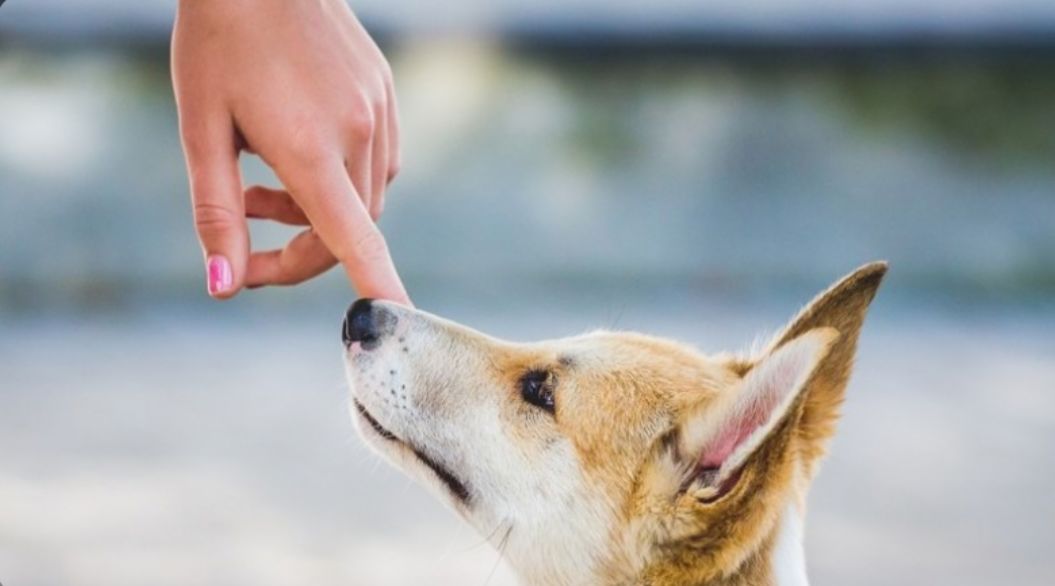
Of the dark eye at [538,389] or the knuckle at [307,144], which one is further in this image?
the dark eye at [538,389]

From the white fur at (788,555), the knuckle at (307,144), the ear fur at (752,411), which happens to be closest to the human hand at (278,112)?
the knuckle at (307,144)

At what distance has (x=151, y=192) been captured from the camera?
21.1 feet

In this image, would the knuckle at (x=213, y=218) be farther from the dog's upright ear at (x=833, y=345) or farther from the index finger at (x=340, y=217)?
the dog's upright ear at (x=833, y=345)

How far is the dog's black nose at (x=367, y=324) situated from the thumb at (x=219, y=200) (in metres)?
0.23

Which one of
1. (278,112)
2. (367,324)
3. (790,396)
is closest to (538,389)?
(367,324)

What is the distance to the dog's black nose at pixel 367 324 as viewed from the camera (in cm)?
176

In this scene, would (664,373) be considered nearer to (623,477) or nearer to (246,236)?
(623,477)

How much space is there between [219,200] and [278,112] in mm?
114

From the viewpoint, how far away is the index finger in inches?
59.1

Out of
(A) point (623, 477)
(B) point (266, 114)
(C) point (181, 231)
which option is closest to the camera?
(B) point (266, 114)

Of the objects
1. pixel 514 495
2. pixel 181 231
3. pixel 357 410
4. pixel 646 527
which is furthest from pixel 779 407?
pixel 181 231

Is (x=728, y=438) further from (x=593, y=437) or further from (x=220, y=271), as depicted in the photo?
(x=220, y=271)

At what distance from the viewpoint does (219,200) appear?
151 centimetres

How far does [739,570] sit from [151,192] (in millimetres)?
5183
